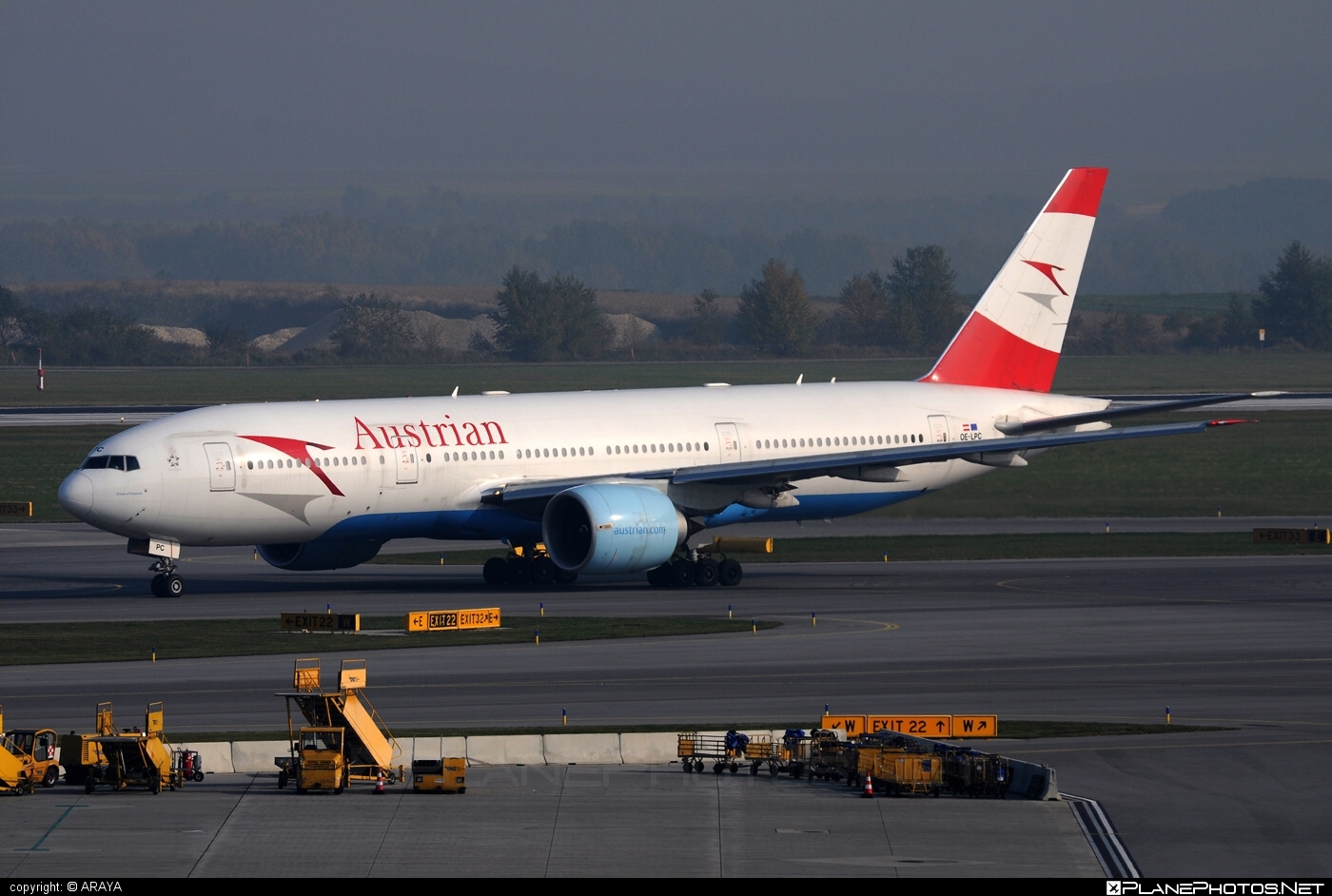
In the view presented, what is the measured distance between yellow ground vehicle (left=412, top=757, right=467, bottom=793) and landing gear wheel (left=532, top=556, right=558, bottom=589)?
25.6 m

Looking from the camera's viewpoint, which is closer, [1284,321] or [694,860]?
[694,860]

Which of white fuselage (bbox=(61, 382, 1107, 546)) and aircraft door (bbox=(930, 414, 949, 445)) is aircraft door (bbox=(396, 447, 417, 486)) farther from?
aircraft door (bbox=(930, 414, 949, 445))

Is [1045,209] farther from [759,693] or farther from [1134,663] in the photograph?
[759,693]

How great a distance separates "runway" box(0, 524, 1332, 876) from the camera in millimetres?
25062

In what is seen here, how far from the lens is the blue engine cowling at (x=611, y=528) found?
152ft

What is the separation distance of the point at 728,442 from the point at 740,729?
2390 cm

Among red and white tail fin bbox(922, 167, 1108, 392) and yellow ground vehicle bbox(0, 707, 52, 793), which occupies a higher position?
red and white tail fin bbox(922, 167, 1108, 392)

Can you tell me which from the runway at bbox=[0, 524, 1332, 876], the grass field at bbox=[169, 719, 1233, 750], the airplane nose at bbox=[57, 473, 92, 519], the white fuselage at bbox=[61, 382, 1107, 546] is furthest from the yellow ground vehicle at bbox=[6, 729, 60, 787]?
the white fuselage at bbox=[61, 382, 1107, 546]

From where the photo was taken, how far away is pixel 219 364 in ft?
654

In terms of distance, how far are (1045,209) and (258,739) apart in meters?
37.9

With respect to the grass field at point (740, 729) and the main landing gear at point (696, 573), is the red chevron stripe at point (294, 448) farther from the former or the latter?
the grass field at point (740, 729)

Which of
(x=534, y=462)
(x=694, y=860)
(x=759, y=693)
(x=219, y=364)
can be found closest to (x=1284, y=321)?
(x=219, y=364)

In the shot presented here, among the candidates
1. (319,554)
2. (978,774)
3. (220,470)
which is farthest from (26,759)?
(319,554)

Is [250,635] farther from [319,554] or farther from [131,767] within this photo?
[131,767]
